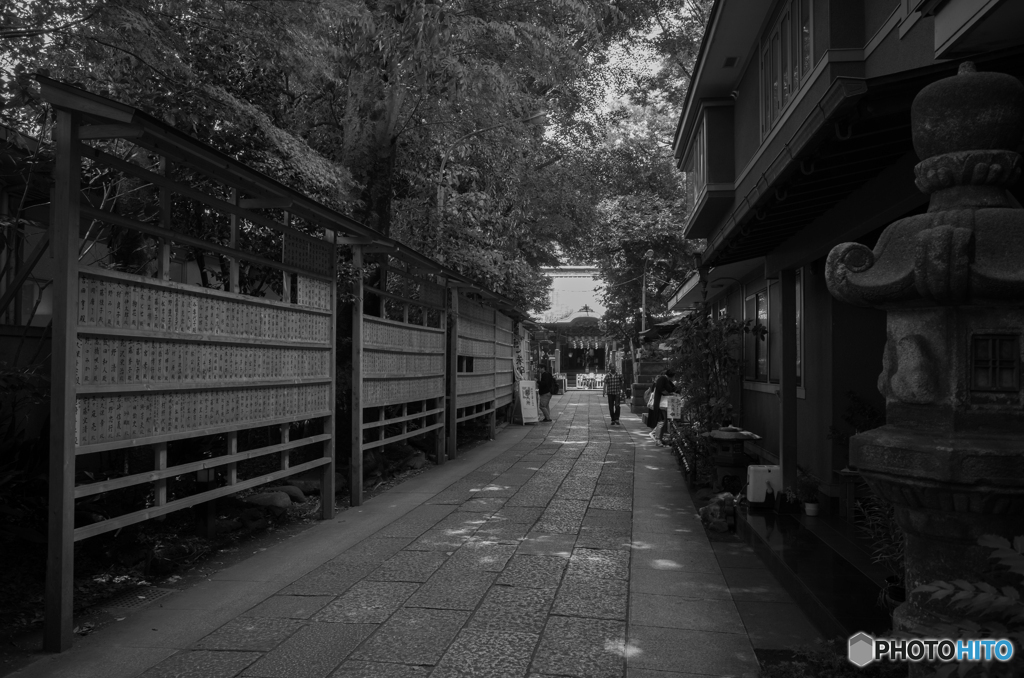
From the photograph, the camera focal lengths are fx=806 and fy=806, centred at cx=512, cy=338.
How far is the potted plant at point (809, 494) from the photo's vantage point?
8.69 meters

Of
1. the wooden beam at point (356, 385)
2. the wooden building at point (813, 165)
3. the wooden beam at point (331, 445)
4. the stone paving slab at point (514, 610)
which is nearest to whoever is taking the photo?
the wooden building at point (813, 165)

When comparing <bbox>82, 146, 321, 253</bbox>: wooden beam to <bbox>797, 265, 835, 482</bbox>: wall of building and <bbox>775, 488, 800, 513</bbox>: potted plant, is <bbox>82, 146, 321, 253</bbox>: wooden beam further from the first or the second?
<bbox>797, 265, 835, 482</bbox>: wall of building

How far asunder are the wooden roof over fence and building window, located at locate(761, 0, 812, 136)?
519 centimetres

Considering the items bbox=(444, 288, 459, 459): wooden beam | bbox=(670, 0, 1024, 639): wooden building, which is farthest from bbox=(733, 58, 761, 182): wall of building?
bbox=(444, 288, 459, 459): wooden beam

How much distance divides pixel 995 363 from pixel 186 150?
196 inches

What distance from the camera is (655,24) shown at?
71.2ft

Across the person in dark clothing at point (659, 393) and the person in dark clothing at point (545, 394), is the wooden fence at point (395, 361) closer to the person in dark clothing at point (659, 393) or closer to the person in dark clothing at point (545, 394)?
the person in dark clothing at point (659, 393)

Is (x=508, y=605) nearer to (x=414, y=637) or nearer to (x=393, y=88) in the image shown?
(x=414, y=637)

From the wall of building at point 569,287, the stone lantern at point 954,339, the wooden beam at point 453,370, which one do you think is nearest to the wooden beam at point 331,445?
the wooden beam at point 453,370

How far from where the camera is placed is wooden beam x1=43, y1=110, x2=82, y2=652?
15.5ft

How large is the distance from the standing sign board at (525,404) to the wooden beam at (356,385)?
44.3 feet

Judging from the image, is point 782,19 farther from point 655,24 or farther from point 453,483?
point 655,24

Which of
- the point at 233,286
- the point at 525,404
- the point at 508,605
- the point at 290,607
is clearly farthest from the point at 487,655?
the point at 525,404

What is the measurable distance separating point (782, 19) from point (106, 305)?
8.67 m
